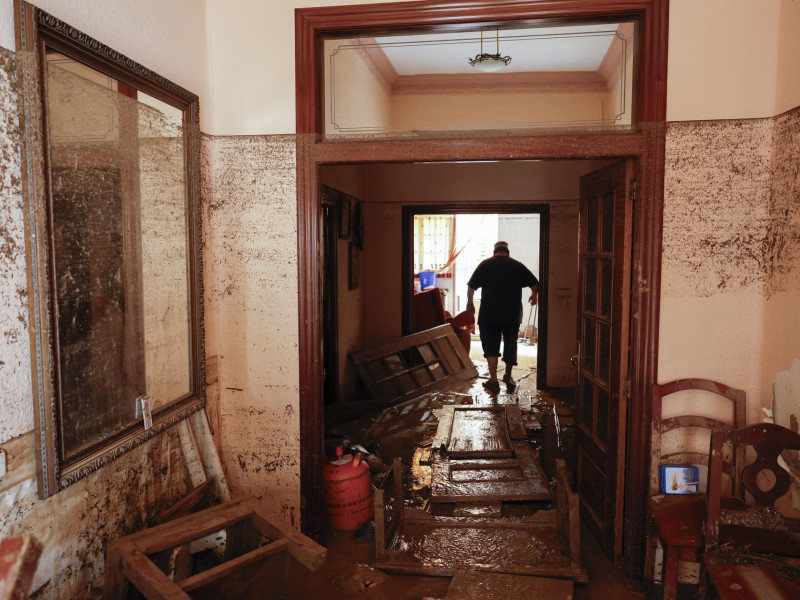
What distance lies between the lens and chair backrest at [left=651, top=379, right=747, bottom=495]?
273cm

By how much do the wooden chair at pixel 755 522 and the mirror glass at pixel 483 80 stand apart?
156cm

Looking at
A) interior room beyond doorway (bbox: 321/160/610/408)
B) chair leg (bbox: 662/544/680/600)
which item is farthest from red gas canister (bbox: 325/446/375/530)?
interior room beyond doorway (bbox: 321/160/610/408)

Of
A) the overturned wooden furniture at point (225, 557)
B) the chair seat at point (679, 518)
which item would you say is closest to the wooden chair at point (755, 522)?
the chair seat at point (679, 518)

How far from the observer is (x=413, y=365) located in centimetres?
704

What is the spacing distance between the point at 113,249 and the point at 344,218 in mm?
3938

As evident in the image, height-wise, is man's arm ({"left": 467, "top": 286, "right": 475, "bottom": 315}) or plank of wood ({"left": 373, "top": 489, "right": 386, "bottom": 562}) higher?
man's arm ({"left": 467, "top": 286, "right": 475, "bottom": 315})

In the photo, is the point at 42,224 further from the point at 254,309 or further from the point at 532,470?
the point at 532,470

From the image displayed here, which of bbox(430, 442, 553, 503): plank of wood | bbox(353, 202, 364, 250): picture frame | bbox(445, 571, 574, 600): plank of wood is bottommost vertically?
bbox(445, 571, 574, 600): plank of wood

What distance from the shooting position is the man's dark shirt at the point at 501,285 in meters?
6.75

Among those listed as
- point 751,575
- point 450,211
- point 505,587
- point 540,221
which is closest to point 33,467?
point 505,587

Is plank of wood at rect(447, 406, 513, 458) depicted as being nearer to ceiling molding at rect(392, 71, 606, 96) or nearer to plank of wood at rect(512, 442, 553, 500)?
plank of wood at rect(512, 442, 553, 500)

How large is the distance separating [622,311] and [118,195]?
2.34m

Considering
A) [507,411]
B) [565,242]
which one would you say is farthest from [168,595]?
[565,242]

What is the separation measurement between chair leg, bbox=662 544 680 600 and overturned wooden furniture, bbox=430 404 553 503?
1128 millimetres
